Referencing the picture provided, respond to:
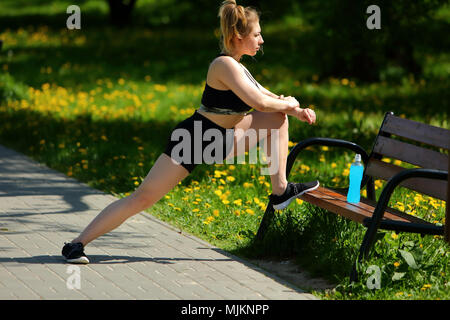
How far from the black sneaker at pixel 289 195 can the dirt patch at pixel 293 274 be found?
43 cm

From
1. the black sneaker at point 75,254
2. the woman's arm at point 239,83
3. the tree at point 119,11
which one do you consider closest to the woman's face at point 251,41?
the woman's arm at point 239,83

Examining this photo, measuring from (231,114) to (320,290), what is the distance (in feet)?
4.30

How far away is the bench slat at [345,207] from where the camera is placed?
507cm

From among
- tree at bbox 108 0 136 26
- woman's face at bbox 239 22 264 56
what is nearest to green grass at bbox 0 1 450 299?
woman's face at bbox 239 22 264 56

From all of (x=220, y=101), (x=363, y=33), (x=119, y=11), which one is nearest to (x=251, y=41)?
(x=220, y=101)

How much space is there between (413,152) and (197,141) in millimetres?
1596

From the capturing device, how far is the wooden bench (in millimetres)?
4762

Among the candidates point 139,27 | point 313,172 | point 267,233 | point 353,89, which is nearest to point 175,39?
point 139,27

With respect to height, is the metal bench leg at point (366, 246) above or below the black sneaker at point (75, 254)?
above

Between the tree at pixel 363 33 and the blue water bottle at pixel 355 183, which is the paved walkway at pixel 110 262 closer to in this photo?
the blue water bottle at pixel 355 183

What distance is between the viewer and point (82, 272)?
16.8 feet

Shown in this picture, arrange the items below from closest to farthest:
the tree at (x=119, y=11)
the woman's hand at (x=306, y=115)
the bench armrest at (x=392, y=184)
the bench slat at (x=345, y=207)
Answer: the bench armrest at (x=392, y=184) < the bench slat at (x=345, y=207) < the woman's hand at (x=306, y=115) < the tree at (x=119, y=11)

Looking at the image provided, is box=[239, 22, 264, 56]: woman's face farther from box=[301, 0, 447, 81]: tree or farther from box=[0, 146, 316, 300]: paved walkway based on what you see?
box=[301, 0, 447, 81]: tree
